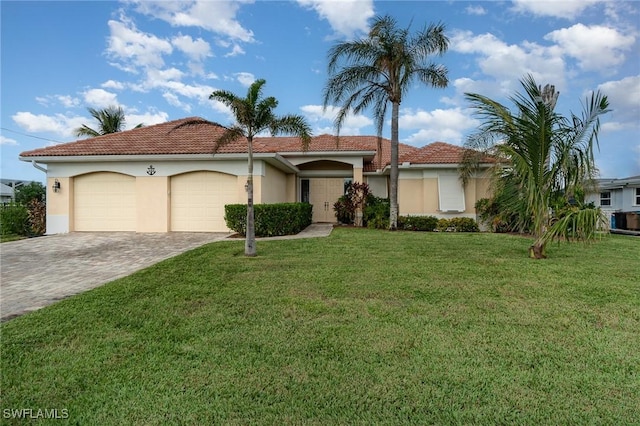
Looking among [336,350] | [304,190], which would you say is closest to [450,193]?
[304,190]

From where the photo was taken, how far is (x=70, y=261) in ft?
30.9

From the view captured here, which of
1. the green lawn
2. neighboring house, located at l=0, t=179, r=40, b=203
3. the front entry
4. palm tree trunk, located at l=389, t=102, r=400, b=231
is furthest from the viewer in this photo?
neighboring house, located at l=0, t=179, r=40, b=203

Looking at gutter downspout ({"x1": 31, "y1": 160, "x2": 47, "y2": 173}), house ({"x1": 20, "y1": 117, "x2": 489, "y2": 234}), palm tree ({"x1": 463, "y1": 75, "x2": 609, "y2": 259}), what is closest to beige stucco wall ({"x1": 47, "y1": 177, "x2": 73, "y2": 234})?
house ({"x1": 20, "y1": 117, "x2": 489, "y2": 234})

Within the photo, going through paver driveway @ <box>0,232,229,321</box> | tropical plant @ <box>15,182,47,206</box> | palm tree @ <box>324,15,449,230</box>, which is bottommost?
paver driveway @ <box>0,232,229,321</box>

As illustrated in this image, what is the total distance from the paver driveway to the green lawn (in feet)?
2.62

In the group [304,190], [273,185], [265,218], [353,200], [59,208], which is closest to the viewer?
[265,218]

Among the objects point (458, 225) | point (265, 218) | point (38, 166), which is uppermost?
point (38, 166)

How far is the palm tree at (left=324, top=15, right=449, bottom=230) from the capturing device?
50.0 ft

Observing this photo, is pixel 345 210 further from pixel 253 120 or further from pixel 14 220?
pixel 14 220

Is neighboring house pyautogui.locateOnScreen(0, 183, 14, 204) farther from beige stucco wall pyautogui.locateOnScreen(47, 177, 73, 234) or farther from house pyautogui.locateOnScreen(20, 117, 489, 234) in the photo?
house pyautogui.locateOnScreen(20, 117, 489, 234)

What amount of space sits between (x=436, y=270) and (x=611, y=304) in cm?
310

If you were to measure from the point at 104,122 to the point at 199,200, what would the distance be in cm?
2114

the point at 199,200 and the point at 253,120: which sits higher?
the point at 253,120

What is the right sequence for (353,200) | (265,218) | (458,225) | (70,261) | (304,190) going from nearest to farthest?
1. (70,261)
2. (265,218)
3. (458,225)
4. (353,200)
5. (304,190)
